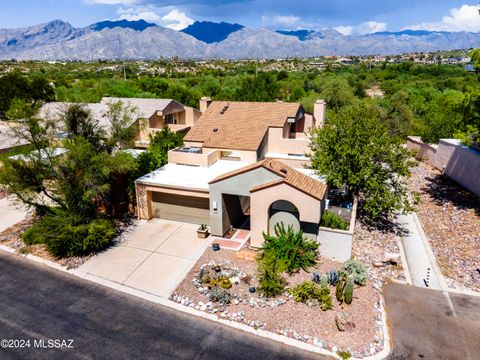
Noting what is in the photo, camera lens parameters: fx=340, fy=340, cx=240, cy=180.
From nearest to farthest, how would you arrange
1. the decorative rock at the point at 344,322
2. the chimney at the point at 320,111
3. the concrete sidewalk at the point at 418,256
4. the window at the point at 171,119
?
the decorative rock at the point at 344,322, the concrete sidewalk at the point at 418,256, the chimney at the point at 320,111, the window at the point at 171,119

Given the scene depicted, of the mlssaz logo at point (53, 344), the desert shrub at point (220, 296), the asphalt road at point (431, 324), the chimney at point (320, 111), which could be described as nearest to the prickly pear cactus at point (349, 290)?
the asphalt road at point (431, 324)

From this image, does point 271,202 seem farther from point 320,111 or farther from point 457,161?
point 457,161

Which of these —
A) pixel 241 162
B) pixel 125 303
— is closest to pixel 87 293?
pixel 125 303

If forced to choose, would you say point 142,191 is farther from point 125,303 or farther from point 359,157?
point 359,157

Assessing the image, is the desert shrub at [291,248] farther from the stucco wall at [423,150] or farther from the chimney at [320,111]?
the stucco wall at [423,150]

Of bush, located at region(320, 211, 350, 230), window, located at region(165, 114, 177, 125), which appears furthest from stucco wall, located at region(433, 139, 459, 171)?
window, located at region(165, 114, 177, 125)

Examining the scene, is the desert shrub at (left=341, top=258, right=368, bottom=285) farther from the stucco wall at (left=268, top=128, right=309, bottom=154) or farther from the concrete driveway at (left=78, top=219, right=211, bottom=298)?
the stucco wall at (left=268, top=128, right=309, bottom=154)
